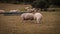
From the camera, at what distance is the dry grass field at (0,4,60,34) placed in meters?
3.82

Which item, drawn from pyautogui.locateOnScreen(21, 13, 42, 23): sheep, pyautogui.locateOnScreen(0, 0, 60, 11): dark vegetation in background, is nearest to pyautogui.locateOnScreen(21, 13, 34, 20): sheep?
pyautogui.locateOnScreen(21, 13, 42, 23): sheep

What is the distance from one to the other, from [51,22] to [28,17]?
1.00 ft

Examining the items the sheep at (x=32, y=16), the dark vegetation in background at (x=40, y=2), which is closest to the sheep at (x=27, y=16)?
the sheep at (x=32, y=16)

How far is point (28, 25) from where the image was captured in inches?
154

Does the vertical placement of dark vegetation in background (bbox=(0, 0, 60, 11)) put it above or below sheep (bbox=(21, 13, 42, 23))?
above

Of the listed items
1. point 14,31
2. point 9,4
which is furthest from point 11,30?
point 9,4

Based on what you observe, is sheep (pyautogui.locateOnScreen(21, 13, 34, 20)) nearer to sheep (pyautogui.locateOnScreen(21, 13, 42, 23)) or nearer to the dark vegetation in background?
sheep (pyautogui.locateOnScreen(21, 13, 42, 23))

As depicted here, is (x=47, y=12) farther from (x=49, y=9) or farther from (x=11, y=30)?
(x=11, y=30)

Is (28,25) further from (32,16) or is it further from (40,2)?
(40,2)

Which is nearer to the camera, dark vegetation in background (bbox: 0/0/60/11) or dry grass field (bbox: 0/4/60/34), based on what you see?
dry grass field (bbox: 0/4/60/34)

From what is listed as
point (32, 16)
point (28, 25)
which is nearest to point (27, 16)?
point (32, 16)

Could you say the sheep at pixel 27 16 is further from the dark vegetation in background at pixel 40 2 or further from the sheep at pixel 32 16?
the dark vegetation in background at pixel 40 2

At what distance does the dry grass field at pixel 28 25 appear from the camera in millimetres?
3818

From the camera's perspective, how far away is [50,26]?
389 centimetres
